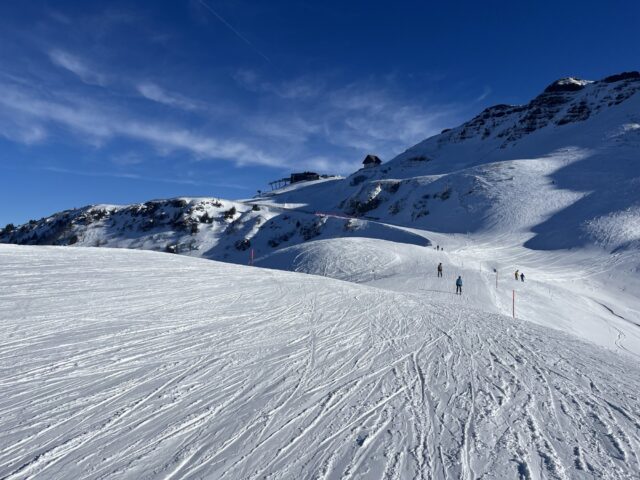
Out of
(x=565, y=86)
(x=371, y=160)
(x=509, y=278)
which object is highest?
(x=565, y=86)

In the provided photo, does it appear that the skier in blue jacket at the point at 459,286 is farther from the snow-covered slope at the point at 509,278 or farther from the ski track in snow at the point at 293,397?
the ski track in snow at the point at 293,397

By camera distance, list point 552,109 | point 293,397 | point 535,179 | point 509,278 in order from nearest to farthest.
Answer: point 293,397 < point 509,278 < point 535,179 < point 552,109

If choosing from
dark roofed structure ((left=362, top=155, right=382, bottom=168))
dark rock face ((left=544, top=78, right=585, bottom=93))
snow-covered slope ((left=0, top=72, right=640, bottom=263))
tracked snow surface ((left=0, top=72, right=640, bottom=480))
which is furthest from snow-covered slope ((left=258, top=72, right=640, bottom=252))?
tracked snow surface ((left=0, top=72, right=640, bottom=480))

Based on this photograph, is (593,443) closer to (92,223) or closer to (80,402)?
(80,402)

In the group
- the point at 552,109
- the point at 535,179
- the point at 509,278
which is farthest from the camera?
the point at 552,109

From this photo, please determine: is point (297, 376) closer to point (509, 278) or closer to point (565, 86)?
point (509, 278)

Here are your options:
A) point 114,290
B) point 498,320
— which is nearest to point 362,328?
point 498,320

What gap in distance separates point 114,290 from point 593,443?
1393 centimetres

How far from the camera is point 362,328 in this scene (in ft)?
34.6

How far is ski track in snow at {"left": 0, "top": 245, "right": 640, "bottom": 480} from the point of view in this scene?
414 centimetres

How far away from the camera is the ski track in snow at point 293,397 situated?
4141 mm

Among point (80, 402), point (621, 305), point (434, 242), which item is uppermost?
point (80, 402)

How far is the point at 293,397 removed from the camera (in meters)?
5.74

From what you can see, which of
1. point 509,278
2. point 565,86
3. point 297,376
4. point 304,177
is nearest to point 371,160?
point 304,177
